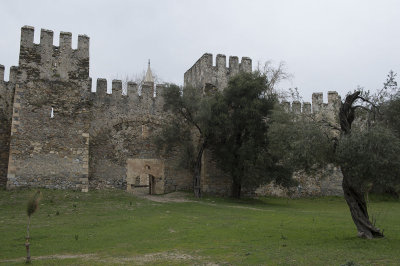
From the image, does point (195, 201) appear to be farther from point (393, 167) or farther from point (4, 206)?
point (393, 167)

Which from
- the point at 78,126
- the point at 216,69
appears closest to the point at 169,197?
the point at 78,126

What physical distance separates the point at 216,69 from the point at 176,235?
48.5ft

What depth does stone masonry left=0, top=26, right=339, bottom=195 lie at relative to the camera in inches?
800

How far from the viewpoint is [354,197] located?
37.6 feet

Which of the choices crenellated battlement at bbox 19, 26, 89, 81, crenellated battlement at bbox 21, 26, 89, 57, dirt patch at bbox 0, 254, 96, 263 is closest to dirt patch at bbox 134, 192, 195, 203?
crenellated battlement at bbox 19, 26, 89, 81

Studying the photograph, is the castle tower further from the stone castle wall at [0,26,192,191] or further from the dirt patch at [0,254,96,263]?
the dirt patch at [0,254,96,263]

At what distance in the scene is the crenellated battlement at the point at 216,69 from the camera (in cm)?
2482

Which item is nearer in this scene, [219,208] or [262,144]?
[219,208]

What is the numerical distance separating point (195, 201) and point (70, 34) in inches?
430

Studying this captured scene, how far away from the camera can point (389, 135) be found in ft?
32.8

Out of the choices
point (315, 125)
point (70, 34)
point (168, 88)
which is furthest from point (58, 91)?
point (315, 125)

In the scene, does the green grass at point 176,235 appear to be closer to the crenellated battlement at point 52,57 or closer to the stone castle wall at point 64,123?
the stone castle wall at point 64,123

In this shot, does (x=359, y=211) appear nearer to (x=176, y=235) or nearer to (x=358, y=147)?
(x=358, y=147)

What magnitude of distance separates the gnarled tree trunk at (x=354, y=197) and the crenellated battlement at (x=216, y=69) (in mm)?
13622
